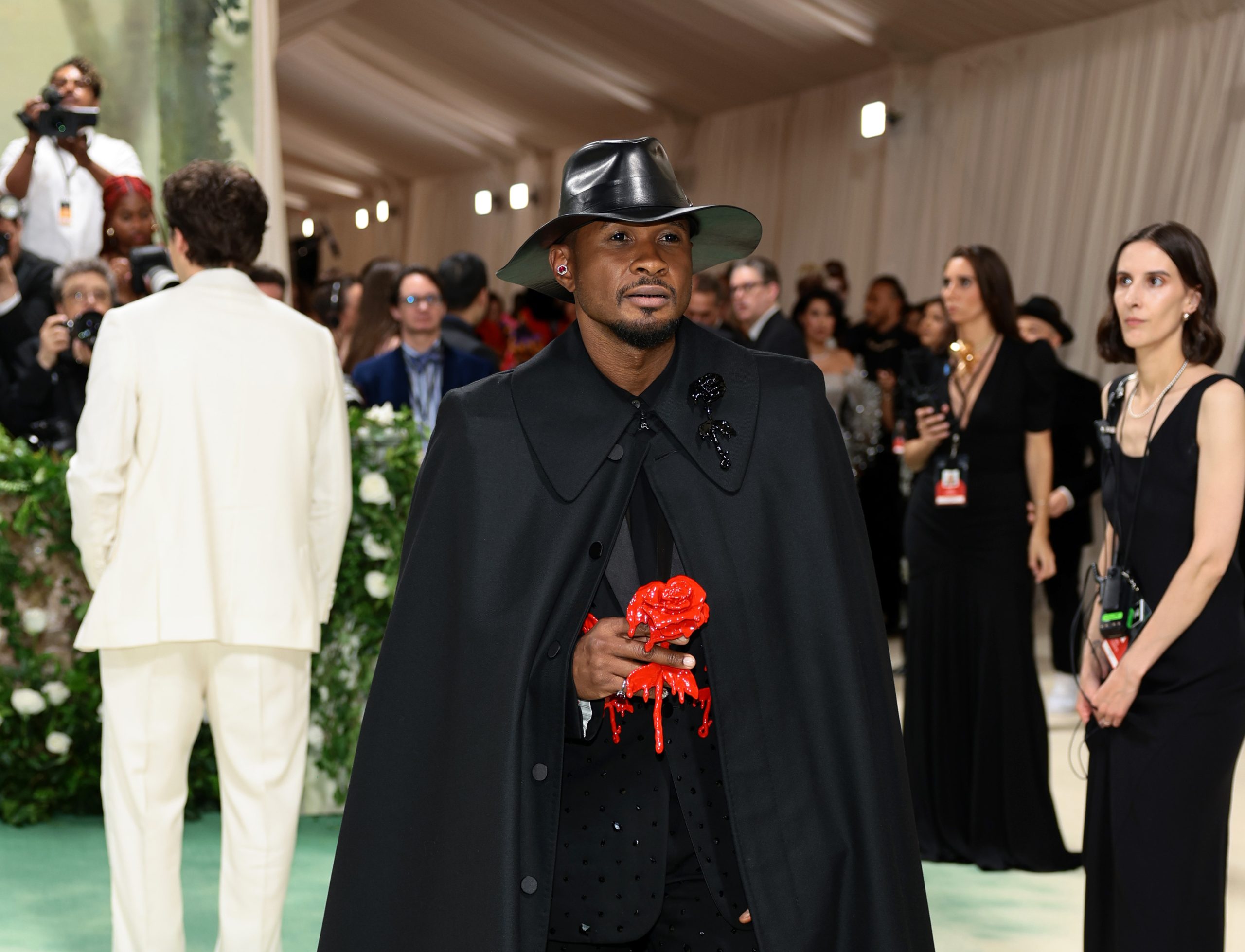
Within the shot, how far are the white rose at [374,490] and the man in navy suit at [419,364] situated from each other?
736mm

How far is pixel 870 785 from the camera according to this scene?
2.28 meters

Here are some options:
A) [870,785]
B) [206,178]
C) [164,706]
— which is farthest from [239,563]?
[870,785]

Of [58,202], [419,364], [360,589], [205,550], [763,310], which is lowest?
→ [360,589]

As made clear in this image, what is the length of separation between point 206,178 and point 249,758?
5.09 ft

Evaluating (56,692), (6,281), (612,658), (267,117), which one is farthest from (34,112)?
(612,658)

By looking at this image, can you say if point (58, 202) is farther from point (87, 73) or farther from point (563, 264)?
point (563, 264)

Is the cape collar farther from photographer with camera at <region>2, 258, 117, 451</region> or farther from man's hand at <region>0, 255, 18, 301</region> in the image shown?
man's hand at <region>0, 255, 18, 301</region>

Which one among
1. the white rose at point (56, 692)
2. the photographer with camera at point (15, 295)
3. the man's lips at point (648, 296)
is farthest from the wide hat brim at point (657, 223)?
the photographer with camera at point (15, 295)

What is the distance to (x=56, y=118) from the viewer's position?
6.23m

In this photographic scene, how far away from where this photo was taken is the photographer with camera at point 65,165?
623 cm

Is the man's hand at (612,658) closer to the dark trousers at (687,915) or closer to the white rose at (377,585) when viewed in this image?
the dark trousers at (687,915)

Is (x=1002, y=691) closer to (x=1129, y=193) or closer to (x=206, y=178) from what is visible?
(x=206, y=178)

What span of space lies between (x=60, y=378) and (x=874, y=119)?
8891mm

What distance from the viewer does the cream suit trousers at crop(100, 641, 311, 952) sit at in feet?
12.5
